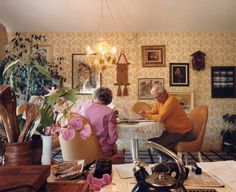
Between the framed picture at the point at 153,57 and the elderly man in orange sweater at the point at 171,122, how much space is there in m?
1.73

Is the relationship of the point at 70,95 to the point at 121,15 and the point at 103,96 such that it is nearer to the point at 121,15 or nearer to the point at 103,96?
the point at 103,96

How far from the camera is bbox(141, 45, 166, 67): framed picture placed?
5.07 m

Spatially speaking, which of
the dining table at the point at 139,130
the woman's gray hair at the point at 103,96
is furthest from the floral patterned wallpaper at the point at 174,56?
the woman's gray hair at the point at 103,96

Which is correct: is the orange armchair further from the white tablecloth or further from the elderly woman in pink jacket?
the elderly woman in pink jacket

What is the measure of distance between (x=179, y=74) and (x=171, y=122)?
6.28ft

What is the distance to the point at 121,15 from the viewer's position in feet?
14.9

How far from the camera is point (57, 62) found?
5.14 meters

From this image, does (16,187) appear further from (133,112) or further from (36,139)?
(133,112)

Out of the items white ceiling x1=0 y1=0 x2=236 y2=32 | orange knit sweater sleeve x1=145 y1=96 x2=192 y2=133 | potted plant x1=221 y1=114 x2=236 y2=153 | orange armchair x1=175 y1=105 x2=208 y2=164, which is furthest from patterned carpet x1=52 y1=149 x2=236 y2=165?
white ceiling x1=0 y1=0 x2=236 y2=32

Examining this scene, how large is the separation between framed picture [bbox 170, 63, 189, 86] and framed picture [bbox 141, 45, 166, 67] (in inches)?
8.7

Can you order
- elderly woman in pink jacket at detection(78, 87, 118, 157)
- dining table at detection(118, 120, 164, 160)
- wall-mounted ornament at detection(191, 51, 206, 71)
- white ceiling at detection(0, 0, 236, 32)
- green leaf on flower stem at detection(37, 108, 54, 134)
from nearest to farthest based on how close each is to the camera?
green leaf on flower stem at detection(37, 108, 54, 134), elderly woman in pink jacket at detection(78, 87, 118, 157), dining table at detection(118, 120, 164, 160), white ceiling at detection(0, 0, 236, 32), wall-mounted ornament at detection(191, 51, 206, 71)

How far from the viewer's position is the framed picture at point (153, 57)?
5.07 meters

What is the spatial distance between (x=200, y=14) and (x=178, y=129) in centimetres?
230

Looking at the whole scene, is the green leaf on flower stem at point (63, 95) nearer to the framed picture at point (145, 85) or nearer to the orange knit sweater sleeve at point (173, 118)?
the orange knit sweater sleeve at point (173, 118)
